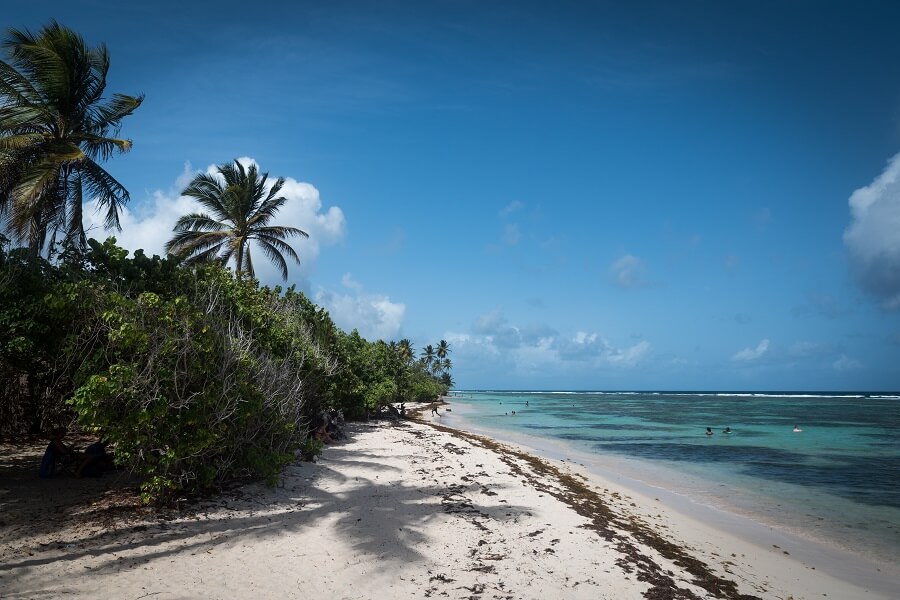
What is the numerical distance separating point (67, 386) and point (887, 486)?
74.5 ft

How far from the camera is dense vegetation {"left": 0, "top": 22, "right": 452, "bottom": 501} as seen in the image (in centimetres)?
727

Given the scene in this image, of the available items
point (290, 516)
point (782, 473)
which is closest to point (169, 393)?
point (290, 516)

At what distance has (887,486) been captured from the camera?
15.8 metres

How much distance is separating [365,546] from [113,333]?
15.6 feet

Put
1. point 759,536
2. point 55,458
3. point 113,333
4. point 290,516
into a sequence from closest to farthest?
point 113,333, point 290,516, point 55,458, point 759,536

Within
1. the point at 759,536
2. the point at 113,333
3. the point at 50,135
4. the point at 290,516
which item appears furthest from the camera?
the point at 50,135

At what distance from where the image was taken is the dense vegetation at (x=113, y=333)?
7273mm

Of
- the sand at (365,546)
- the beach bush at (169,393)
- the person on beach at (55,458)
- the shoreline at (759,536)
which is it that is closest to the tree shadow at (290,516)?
the sand at (365,546)

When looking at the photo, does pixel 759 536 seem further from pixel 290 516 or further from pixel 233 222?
pixel 233 222

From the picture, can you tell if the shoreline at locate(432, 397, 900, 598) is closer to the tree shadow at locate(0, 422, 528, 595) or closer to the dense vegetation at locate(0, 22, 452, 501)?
the tree shadow at locate(0, 422, 528, 595)

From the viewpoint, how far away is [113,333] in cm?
700

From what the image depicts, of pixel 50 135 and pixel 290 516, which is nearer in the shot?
pixel 290 516

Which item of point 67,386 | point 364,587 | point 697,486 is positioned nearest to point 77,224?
point 67,386

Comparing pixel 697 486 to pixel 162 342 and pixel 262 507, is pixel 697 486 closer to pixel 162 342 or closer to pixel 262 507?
pixel 262 507
